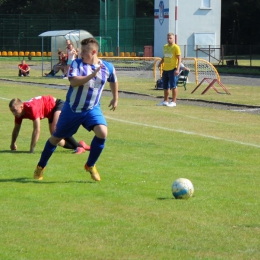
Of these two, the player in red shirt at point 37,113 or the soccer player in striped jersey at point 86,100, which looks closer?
the soccer player in striped jersey at point 86,100

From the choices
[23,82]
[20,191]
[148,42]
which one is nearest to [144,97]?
[23,82]

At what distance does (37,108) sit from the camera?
435 inches

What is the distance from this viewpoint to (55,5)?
80938 mm

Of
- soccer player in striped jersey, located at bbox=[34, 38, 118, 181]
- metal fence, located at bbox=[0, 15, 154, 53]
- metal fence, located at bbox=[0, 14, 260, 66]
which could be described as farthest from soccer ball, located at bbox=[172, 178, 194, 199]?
metal fence, located at bbox=[0, 15, 154, 53]

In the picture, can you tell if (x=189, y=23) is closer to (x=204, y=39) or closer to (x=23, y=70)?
(x=204, y=39)

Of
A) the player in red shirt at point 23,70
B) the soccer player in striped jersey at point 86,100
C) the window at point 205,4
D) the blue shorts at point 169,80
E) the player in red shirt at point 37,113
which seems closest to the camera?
the soccer player in striped jersey at point 86,100

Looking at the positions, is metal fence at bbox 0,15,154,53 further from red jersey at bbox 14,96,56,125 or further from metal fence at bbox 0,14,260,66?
red jersey at bbox 14,96,56,125

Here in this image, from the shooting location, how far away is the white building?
6147 cm

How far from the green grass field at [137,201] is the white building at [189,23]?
4757 centimetres

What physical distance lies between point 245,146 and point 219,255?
6824 millimetres

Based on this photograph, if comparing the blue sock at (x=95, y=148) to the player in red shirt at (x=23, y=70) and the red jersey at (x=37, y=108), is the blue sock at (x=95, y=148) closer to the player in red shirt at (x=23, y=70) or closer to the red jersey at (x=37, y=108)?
the red jersey at (x=37, y=108)

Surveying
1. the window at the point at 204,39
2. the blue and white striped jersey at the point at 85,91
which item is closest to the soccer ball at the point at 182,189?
the blue and white striped jersey at the point at 85,91

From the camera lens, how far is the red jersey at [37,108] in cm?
1096

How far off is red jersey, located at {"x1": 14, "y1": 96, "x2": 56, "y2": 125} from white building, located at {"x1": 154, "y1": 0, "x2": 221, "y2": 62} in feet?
164
